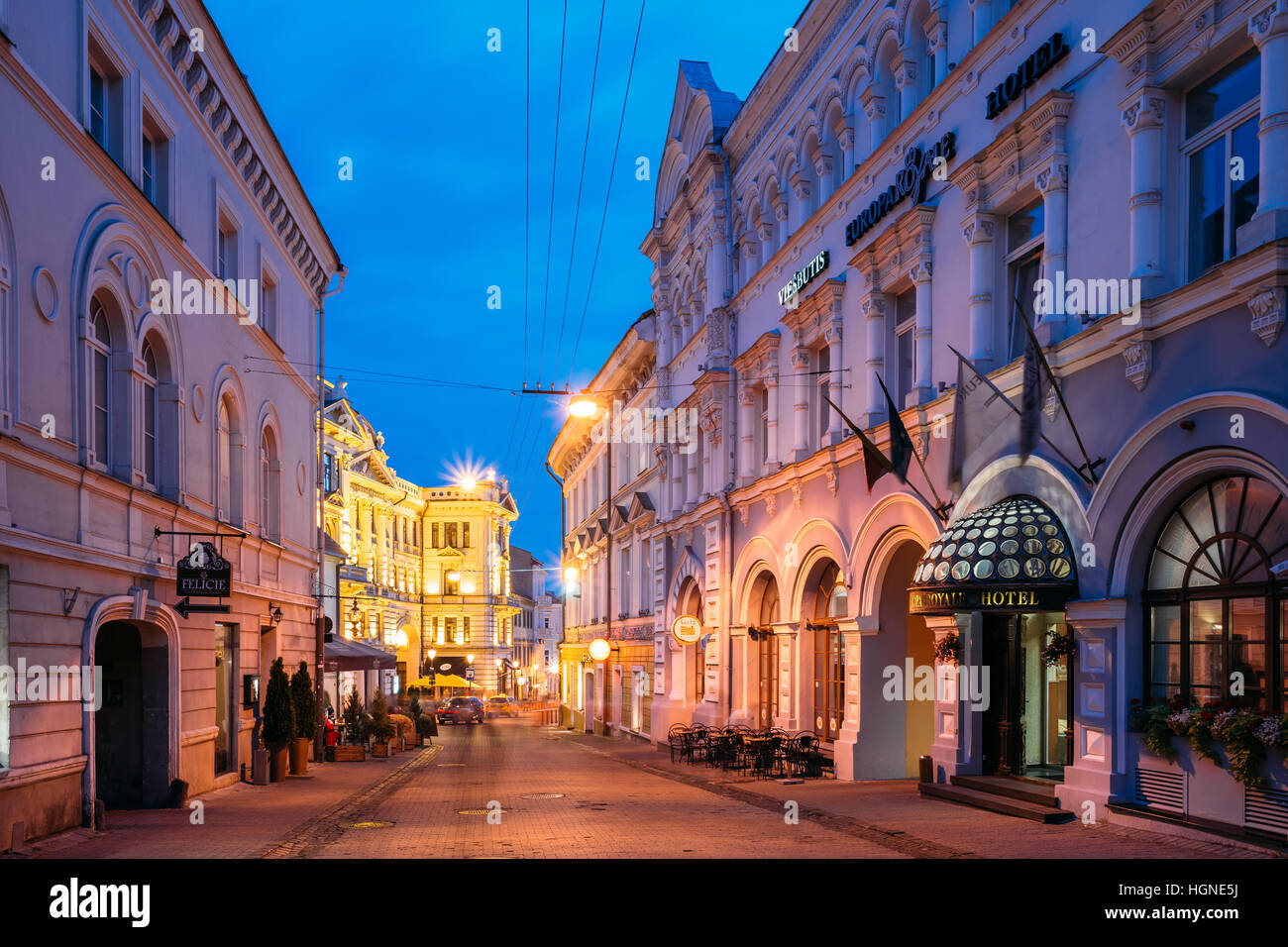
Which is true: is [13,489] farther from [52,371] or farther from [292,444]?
[292,444]

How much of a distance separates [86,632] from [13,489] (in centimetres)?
272

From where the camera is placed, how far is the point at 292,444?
92.4 feet

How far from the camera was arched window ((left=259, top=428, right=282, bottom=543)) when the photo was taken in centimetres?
2577

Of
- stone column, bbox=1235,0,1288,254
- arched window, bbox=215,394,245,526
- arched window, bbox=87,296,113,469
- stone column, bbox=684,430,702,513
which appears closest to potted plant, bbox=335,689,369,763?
arched window, bbox=215,394,245,526

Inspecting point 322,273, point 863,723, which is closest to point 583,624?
point 322,273

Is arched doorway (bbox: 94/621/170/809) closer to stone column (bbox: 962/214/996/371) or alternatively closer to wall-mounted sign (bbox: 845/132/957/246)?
stone column (bbox: 962/214/996/371)

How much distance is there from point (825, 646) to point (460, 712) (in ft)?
119

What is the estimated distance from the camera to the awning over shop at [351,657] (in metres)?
32.0

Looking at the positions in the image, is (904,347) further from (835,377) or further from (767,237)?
(767,237)

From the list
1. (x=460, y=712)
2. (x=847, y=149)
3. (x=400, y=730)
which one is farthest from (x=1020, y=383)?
(x=460, y=712)

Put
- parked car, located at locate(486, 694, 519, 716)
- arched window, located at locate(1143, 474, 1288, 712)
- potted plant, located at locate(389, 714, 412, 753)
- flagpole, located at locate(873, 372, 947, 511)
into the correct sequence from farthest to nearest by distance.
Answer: parked car, located at locate(486, 694, 519, 716) < potted plant, located at locate(389, 714, 412, 753) < flagpole, located at locate(873, 372, 947, 511) < arched window, located at locate(1143, 474, 1288, 712)

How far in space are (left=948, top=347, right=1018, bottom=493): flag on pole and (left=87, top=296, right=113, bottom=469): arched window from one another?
37.3 feet

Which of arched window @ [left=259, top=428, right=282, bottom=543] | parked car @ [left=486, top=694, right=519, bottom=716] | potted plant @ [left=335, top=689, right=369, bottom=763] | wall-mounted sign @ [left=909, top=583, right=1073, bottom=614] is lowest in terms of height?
parked car @ [left=486, top=694, right=519, bottom=716]

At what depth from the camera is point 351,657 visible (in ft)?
106
